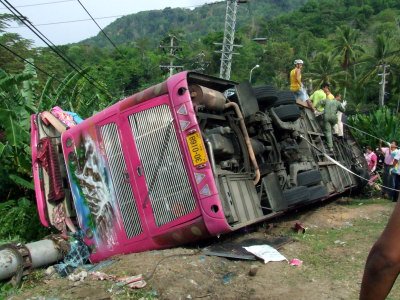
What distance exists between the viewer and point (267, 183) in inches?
251

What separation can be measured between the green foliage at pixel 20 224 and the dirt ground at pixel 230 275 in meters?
2.49

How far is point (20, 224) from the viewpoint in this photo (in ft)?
27.6

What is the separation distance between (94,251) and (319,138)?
15.0 ft

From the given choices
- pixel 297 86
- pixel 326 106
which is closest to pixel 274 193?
pixel 326 106

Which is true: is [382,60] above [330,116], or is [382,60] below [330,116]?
above

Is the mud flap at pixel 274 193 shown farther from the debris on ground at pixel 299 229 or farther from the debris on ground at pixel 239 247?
the debris on ground at pixel 299 229

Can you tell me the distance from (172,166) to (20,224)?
4219mm

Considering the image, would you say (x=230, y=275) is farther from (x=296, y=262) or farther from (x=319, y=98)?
(x=319, y=98)

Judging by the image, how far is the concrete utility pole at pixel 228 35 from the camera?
102 ft

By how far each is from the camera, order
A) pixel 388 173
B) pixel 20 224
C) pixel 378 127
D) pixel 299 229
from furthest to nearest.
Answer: pixel 378 127
pixel 388 173
pixel 20 224
pixel 299 229

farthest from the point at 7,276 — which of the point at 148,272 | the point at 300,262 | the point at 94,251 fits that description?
the point at 300,262

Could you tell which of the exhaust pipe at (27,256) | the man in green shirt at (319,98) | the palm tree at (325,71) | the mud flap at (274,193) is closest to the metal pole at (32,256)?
the exhaust pipe at (27,256)

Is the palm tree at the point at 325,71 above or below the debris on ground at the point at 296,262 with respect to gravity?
Answer: above

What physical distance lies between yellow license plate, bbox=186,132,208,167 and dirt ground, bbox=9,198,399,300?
1.03 m
